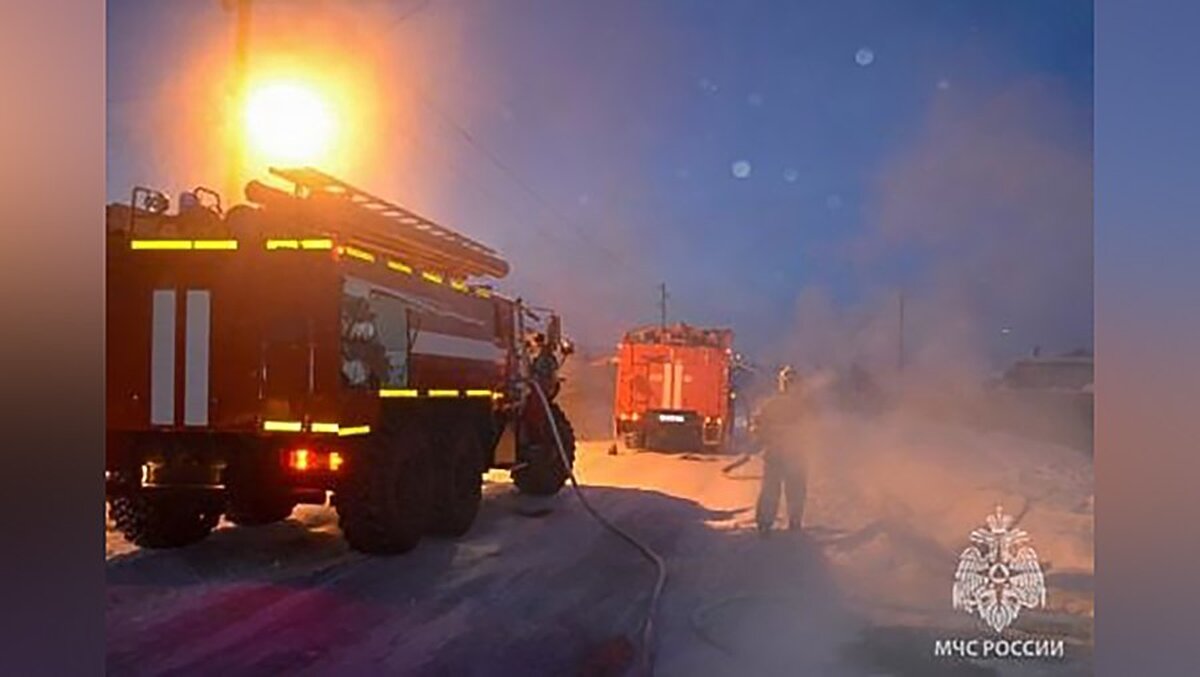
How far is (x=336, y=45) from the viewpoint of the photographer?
2070mm

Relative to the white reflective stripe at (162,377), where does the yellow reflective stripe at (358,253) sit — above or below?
above

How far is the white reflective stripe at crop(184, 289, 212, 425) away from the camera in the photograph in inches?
78.7

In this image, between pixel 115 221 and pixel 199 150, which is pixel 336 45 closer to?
pixel 199 150

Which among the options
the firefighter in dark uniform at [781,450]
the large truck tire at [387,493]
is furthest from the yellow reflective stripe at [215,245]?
the firefighter in dark uniform at [781,450]

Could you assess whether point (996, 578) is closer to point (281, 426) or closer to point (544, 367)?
point (544, 367)

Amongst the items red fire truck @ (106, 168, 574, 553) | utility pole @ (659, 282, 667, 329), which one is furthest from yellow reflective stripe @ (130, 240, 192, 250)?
utility pole @ (659, 282, 667, 329)

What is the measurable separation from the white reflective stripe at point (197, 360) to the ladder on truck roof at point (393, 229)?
9.4 inches

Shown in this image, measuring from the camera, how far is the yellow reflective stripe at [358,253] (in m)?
1.96

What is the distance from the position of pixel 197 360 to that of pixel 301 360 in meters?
0.18

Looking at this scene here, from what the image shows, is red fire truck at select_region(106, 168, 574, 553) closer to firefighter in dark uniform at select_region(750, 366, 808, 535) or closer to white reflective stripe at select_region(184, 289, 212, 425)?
white reflective stripe at select_region(184, 289, 212, 425)

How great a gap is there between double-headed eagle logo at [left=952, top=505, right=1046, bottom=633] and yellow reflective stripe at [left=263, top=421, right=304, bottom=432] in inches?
43.2

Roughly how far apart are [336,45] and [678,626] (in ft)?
3.72

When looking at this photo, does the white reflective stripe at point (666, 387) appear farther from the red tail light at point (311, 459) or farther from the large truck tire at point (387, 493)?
the red tail light at point (311, 459)

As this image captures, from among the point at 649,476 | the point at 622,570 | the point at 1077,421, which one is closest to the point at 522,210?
the point at 649,476
